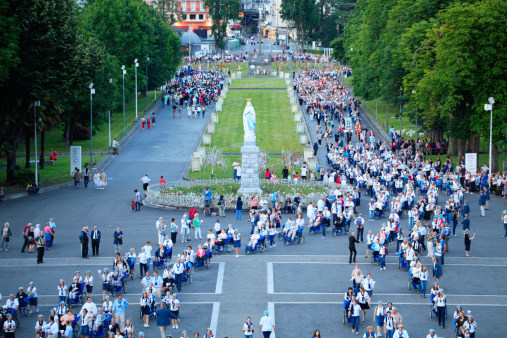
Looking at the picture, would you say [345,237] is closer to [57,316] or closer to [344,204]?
[344,204]

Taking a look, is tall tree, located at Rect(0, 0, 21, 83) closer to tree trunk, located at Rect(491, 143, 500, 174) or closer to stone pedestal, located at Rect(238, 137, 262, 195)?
stone pedestal, located at Rect(238, 137, 262, 195)

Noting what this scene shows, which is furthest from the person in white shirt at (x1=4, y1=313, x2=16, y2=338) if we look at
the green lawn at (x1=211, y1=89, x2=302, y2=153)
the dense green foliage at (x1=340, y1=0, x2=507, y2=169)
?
the green lawn at (x1=211, y1=89, x2=302, y2=153)

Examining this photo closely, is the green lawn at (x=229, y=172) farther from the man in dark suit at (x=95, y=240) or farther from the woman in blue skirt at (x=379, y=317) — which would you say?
the woman in blue skirt at (x=379, y=317)

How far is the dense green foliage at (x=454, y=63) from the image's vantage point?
49.2 meters

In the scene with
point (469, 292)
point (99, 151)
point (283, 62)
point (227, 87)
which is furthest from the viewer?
point (283, 62)

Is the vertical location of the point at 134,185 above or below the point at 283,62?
below

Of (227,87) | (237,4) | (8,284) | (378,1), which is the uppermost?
(237,4)

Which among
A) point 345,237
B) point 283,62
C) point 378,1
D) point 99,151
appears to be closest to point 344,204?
point 345,237

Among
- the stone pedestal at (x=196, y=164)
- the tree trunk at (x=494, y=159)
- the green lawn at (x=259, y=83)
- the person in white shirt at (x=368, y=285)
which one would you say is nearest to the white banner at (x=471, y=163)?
the tree trunk at (x=494, y=159)

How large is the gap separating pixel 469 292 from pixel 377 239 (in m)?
4.17

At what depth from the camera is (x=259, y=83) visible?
103 m

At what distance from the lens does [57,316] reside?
22094 millimetres

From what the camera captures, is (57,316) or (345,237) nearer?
(57,316)

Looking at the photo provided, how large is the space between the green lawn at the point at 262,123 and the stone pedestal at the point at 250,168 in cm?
1786
